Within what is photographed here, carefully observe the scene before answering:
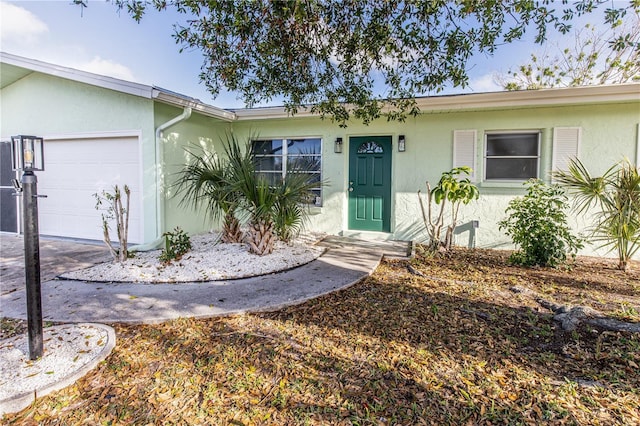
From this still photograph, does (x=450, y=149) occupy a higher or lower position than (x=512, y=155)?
higher

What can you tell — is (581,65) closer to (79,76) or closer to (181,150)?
(181,150)

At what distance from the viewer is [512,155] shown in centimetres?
678

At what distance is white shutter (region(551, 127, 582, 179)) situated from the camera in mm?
6316

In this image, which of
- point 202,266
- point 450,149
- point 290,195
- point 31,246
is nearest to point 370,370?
point 31,246

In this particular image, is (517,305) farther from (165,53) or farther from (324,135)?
(165,53)

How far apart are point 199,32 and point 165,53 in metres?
2.96

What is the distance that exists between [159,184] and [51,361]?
4.37 meters

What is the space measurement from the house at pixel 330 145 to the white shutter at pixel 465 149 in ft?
Answer: 0.06

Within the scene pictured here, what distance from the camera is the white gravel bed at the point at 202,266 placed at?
4.63 meters

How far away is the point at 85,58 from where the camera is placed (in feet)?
A: 23.2

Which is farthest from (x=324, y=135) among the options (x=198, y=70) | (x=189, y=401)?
(x=189, y=401)

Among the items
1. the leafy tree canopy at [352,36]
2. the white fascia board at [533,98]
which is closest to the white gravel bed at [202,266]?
the leafy tree canopy at [352,36]

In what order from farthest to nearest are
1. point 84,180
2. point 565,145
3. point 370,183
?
1. point 370,183
2. point 84,180
3. point 565,145

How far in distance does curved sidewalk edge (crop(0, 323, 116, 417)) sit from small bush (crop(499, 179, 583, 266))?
5.57 meters
